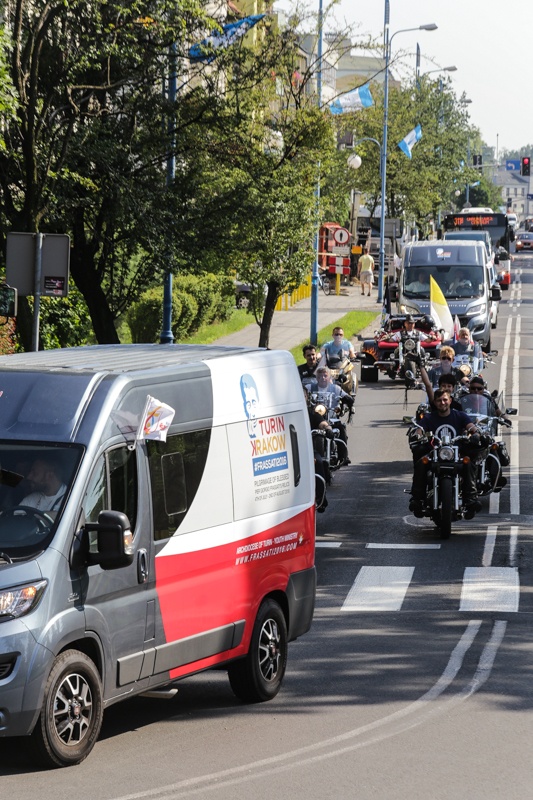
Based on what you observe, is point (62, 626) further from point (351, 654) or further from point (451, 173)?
point (451, 173)

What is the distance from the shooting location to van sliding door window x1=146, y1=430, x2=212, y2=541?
27.3ft

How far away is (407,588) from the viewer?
551 inches

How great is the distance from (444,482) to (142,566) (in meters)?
8.90

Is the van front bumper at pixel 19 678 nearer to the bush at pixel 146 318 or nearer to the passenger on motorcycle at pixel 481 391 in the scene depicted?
the passenger on motorcycle at pixel 481 391

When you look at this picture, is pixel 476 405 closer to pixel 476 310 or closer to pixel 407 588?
pixel 407 588

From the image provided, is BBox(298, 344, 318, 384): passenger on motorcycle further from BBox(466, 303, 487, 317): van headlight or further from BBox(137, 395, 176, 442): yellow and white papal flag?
BBox(466, 303, 487, 317): van headlight

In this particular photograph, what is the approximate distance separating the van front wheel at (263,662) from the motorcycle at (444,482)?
22.8 ft

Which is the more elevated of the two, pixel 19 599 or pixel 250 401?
pixel 250 401

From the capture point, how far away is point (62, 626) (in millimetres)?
7379

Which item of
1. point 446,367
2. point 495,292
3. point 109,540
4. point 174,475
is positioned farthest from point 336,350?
point 109,540

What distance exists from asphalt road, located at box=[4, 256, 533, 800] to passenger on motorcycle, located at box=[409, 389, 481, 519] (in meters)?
0.38

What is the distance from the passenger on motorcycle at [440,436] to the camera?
55.1 ft

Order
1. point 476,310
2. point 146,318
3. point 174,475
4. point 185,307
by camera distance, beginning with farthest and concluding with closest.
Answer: point 185,307
point 476,310
point 146,318
point 174,475

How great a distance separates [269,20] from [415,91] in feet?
145
